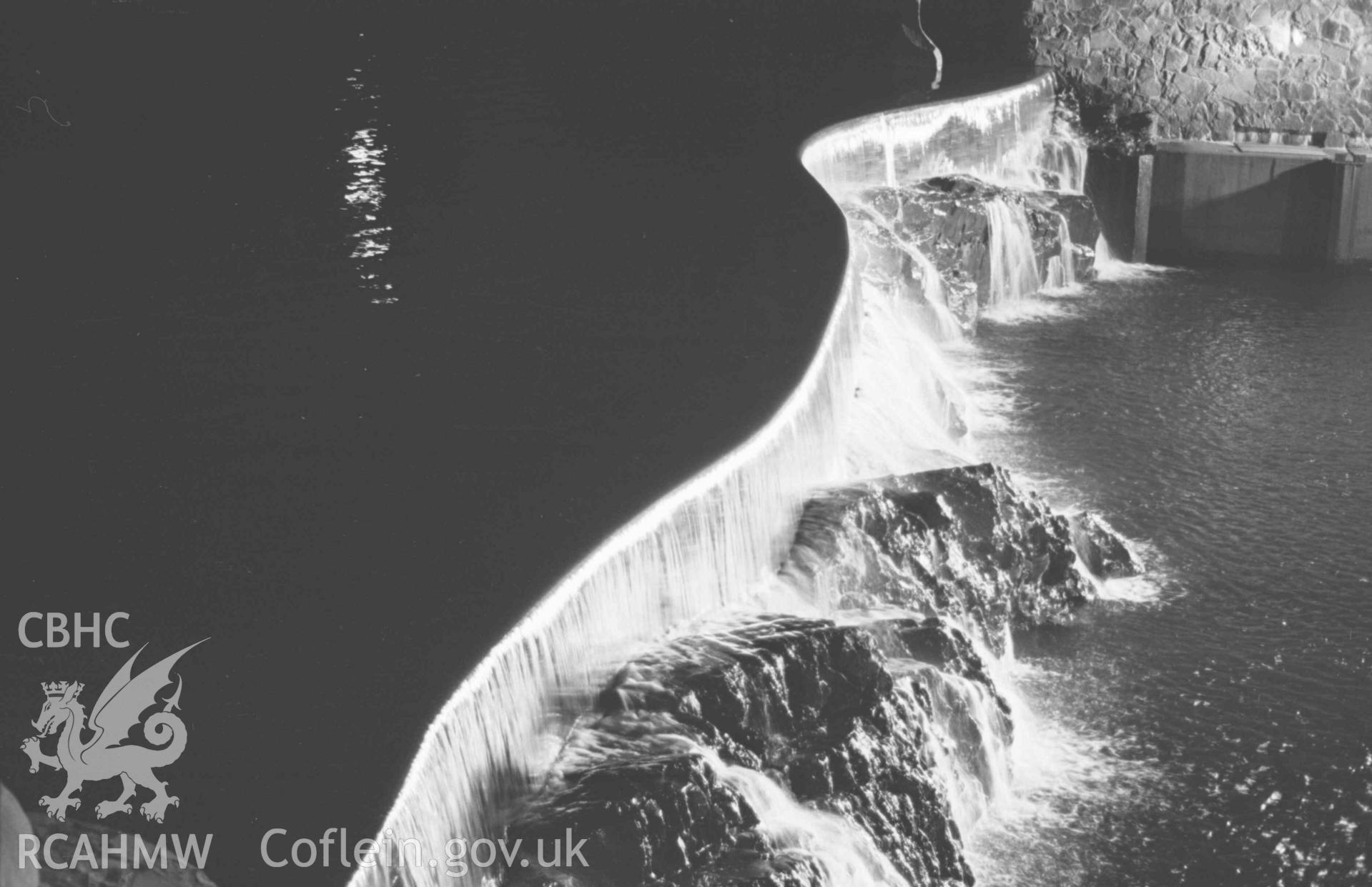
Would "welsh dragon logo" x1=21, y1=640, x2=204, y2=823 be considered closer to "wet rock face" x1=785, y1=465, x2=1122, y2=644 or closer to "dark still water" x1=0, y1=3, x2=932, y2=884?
"dark still water" x1=0, y1=3, x2=932, y2=884

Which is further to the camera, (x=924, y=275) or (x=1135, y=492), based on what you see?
(x=924, y=275)

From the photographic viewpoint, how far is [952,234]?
14.3 metres

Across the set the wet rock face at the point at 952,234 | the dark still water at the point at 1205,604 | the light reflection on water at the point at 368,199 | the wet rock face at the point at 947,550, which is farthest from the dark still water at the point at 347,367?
the dark still water at the point at 1205,604

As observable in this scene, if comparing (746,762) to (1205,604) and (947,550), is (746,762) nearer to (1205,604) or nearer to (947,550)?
(947,550)

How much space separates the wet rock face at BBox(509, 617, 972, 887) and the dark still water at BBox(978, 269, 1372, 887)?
1.76 ft

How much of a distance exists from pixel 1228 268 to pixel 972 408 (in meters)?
5.99

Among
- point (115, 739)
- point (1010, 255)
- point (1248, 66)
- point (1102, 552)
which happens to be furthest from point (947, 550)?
point (1248, 66)

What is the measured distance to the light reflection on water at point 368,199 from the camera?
9.53m

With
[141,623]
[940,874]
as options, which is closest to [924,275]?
[940,874]

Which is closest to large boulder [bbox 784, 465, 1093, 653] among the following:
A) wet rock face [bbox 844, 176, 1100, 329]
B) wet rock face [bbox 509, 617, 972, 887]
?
wet rock face [bbox 509, 617, 972, 887]

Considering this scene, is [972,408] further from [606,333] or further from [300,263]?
[300,263]

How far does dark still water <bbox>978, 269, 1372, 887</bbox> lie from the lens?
6.75m

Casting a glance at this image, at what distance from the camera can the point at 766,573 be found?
7.47 m

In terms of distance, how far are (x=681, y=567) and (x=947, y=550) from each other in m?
2.19
